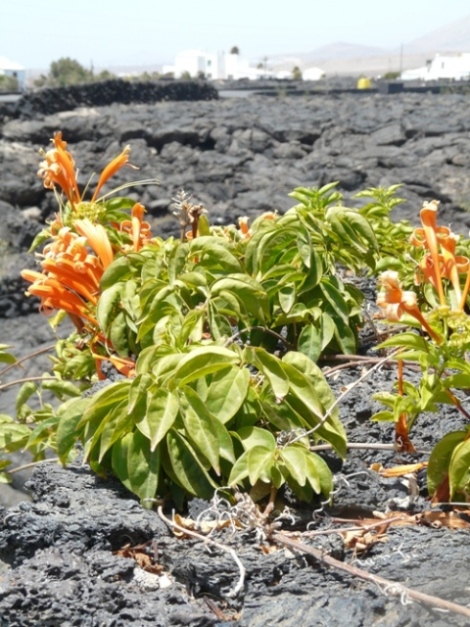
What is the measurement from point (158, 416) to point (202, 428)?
0.05 m

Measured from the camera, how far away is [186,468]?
1.04 metres

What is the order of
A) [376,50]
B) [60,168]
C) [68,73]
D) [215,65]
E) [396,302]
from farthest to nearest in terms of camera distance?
[376,50] < [215,65] < [68,73] < [60,168] < [396,302]

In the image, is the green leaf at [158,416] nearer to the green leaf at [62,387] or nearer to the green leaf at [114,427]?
the green leaf at [114,427]

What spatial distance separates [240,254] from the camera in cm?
153

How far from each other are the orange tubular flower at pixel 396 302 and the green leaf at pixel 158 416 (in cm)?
25

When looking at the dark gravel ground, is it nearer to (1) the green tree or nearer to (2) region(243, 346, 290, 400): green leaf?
(2) region(243, 346, 290, 400): green leaf

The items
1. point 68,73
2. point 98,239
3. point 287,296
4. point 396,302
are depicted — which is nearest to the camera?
point 396,302

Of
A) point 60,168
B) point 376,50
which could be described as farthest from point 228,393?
point 376,50

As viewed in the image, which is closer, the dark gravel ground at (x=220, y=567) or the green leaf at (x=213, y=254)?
the dark gravel ground at (x=220, y=567)

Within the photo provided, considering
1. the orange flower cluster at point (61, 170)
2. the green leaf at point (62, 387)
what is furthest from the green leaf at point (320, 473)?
the orange flower cluster at point (61, 170)

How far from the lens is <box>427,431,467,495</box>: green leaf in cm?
101

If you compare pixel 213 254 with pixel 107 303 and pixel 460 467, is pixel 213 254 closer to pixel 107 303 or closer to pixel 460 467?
pixel 107 303

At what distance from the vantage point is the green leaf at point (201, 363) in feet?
3.38

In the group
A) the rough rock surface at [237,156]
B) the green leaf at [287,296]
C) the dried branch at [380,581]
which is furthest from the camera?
the rough rock surface at [237,156]
